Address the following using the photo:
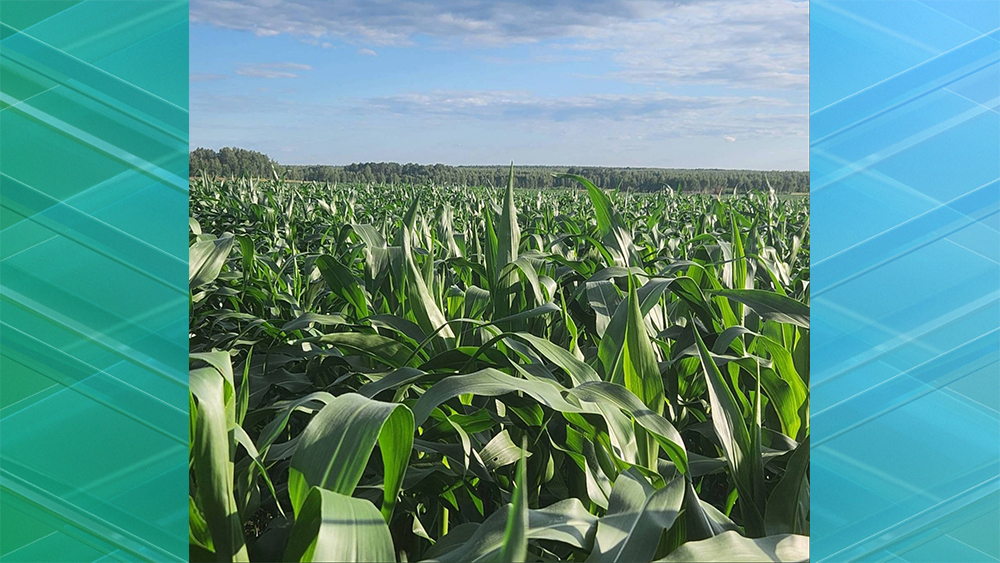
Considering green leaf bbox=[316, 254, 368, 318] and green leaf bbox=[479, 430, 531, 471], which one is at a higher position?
green leaf bbox=[479, 430, 531, 471]

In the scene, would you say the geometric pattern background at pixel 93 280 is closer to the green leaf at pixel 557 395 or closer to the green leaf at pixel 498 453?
the green leaf at pixel 557 395

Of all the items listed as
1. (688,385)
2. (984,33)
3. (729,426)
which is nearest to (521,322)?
(688,385)

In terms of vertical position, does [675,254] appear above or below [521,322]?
below

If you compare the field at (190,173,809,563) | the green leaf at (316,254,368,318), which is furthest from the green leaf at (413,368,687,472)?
the green leaf at (316,254,368,318)

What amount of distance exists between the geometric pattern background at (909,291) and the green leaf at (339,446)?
→ 0.26m

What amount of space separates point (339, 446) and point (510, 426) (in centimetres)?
39

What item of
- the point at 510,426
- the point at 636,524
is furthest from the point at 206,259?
the point at 636,524

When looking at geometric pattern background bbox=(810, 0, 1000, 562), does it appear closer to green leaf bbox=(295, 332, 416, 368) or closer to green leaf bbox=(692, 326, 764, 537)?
green leaf bbox=(692, 326, 764, 537)

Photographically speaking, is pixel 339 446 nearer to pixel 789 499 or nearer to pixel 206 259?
pixel 789 499

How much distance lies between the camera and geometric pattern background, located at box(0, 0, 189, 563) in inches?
12.7

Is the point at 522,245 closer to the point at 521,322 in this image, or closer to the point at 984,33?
the point at 521,322

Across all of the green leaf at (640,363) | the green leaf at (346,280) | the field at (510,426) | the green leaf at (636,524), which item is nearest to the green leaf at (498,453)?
the field at (510,426)

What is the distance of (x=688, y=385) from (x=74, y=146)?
0.79 metres

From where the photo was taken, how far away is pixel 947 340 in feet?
1.20
